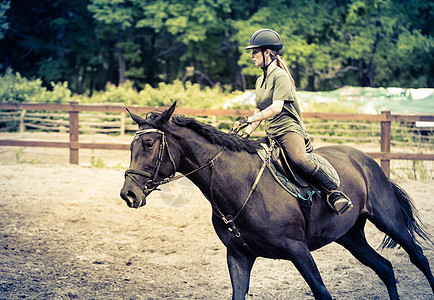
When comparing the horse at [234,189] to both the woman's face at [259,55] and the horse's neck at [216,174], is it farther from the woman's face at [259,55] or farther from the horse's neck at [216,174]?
the woman's face at [259,55]

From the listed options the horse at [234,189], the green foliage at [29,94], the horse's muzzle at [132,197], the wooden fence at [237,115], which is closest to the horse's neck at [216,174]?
the horse at [234,189]

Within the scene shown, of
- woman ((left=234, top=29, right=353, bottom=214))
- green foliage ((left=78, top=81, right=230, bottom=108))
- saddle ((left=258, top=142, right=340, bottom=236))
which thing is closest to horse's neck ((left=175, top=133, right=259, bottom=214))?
saddle ((left=258, top=142, right=340, bottom=236))

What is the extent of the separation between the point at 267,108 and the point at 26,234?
15.6 feet

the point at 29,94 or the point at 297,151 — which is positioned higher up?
the point at 29,94

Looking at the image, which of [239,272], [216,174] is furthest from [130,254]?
[216,174]

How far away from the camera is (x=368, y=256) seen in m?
4.86

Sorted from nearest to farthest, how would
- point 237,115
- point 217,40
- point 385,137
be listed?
1. point 385,137
2. point 237,115
3. point 217,40

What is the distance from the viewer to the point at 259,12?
2988cm

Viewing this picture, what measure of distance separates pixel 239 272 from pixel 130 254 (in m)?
2.84

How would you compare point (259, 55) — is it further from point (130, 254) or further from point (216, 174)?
point (130, 254)

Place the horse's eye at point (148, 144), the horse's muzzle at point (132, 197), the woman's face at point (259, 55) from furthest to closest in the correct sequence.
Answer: the woman's face at point (259, 55) < the horse's eye at point (148, 144) < the horse's muzzle at point (132, 197)

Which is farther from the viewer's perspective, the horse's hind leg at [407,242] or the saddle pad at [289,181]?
the horse's hind leg at [407,242]

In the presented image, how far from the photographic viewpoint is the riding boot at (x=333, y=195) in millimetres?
4055

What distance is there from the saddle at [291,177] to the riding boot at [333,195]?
0.16 feet
